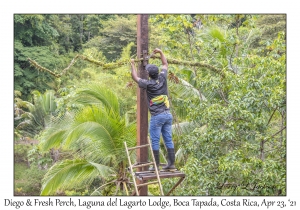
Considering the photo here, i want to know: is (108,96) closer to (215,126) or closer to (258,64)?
(215,126)

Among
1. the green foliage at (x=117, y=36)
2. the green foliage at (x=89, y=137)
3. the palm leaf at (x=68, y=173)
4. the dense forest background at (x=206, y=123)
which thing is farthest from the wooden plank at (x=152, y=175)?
the green foliage at (x=117, y=36)

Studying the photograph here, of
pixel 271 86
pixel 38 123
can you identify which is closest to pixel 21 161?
pixel 38 123

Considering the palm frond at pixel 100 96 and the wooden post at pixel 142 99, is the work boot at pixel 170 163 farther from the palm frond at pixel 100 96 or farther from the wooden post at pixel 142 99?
the palm frond at pixel 100 96

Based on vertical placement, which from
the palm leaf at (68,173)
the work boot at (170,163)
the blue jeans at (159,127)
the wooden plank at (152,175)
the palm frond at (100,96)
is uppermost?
the palm frond at (100,96)

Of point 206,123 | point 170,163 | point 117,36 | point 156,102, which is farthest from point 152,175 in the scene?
point 117,36

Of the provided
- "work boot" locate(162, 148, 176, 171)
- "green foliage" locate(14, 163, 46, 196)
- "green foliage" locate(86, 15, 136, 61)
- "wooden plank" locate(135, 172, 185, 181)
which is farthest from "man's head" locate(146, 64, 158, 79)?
"green foliage" locate(86, 15, 136, 61)

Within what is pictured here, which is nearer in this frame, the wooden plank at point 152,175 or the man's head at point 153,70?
the wooden plank at point 152,175

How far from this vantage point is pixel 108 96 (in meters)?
8.46

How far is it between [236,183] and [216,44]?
10.0 ft

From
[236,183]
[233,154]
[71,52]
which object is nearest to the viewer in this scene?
[233,154]

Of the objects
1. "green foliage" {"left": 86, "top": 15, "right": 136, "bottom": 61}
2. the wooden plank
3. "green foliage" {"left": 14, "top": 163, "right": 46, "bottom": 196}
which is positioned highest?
"green foliage" {"left": 86, "top": 15, "right": 136, "bottom": 61}

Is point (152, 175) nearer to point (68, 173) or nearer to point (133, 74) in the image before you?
point (133, 74)

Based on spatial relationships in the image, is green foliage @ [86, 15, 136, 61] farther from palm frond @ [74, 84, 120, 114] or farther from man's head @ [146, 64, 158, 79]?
man's head @ [146, 64, 158, 79]

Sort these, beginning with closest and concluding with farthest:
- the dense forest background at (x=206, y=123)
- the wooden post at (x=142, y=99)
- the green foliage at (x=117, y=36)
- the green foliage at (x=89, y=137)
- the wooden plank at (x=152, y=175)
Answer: the wooden plank at (x=152, y=175)
the wooden post at (x=142, y=99)
the dense forest background at (x=206, y=123)
the green foliage at (x=89, y=137)
the green foliage at (x=117, y=36)
